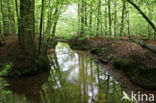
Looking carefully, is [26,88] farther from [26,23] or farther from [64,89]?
[26,23]

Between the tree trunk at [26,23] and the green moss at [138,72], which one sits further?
the tree trunk at [26,23]

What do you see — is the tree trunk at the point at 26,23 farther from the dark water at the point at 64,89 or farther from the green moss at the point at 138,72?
the green moss at the point at 138,72

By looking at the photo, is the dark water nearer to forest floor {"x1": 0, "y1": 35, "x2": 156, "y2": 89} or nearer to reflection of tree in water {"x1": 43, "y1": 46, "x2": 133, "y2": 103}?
reflection of tree in water {"x1": 43, "y1": 46, "x2": 133, "y2": 103}

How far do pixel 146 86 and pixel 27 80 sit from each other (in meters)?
6.55

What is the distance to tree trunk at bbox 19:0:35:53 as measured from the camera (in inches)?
259

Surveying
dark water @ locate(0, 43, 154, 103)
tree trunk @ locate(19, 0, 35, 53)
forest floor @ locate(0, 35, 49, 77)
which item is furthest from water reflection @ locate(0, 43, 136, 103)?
tree trunk @ locate(19, 0, 35, 53)

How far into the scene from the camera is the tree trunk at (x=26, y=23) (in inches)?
259

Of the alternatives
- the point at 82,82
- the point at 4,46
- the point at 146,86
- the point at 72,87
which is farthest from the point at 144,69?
the point at 4,46

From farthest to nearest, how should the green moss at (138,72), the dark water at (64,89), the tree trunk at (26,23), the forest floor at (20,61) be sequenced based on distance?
the forest floor at (20,61) < the tree trunk at (26,23) < the green moss at (138,72) < the dark water at (64,89)

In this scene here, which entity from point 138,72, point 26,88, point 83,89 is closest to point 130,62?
point 138,72

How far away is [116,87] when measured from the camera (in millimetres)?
5668

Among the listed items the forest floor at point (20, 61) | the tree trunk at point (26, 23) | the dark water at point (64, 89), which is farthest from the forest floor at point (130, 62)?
the dark water at point (64, 89)

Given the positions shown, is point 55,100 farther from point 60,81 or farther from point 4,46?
point 4,46

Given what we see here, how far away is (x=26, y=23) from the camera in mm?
6586
